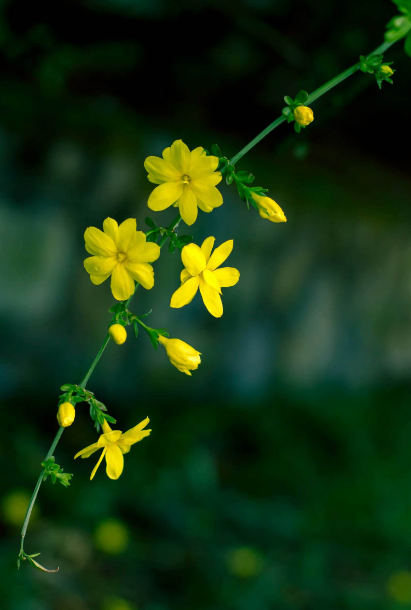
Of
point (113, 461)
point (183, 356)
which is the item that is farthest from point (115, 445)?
point (183, 356)

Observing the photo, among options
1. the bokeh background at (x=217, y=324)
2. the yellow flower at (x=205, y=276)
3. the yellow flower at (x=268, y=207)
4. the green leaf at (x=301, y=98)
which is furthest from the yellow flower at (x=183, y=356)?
the bokeh background at (x=217, y=324)

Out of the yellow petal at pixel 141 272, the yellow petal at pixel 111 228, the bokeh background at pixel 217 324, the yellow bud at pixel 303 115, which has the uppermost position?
the bokeh background at pixel 217 324

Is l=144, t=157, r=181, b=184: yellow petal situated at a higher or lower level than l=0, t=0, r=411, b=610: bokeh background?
lower

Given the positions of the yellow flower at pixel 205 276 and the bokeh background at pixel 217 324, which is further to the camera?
the bokeh background at pixel 217 324

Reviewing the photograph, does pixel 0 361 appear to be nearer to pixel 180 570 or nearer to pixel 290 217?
pixel 180 570

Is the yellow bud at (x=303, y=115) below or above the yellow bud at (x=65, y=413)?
above

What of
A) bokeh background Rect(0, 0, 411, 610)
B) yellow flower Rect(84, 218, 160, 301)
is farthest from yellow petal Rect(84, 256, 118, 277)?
bokeh background Rect(0, 0, 411, 610)

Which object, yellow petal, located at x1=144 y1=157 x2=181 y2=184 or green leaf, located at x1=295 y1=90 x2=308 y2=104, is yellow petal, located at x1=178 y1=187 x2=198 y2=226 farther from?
green leaf, located at x1=295 y1=90 x2=308 y2=104

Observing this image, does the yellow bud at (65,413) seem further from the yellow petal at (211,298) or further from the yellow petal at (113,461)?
the yellow petal at (211,298)

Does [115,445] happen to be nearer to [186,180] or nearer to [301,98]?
[186,180]
